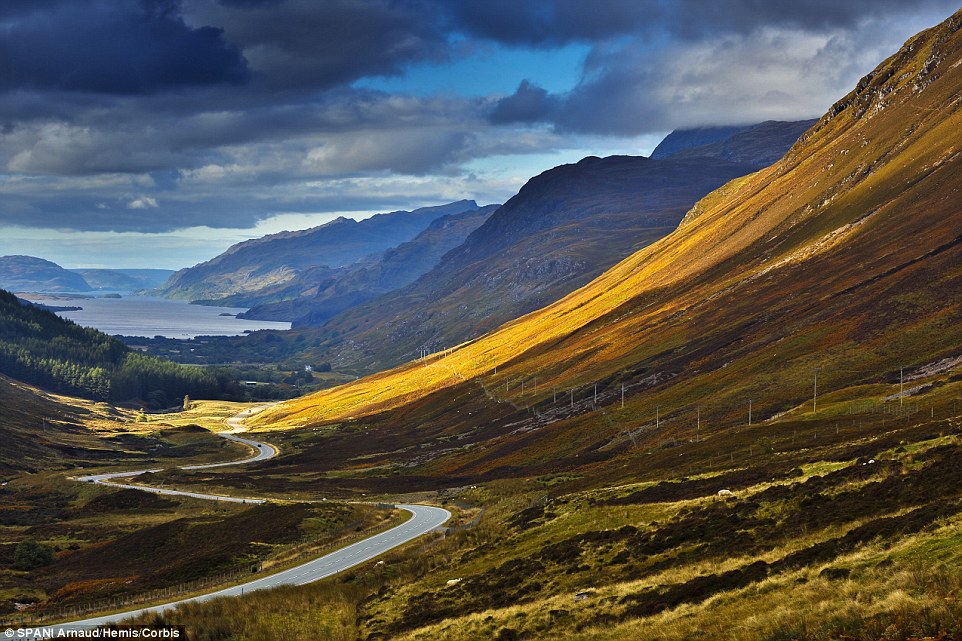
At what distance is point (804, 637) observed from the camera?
23797 mm

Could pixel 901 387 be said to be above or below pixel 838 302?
below

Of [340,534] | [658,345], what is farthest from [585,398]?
[340,534]

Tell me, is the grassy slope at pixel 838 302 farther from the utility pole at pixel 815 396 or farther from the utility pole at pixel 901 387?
the utility pole at pixel 901 387

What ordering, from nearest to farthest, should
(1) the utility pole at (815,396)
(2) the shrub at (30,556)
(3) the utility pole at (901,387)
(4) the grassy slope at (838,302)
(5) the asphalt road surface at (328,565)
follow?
(5) the asphalt road surface at (328,565) → (2) the shrub at (30,556) → (3) the utility pole at (901,387) → (1) the utility pole at (815,396) → (4) the grassy slope at (838,302)

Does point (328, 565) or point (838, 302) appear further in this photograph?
point (838, 302)

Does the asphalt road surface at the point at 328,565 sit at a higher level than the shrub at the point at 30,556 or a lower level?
higher

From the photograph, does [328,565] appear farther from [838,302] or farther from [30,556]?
[838,302]

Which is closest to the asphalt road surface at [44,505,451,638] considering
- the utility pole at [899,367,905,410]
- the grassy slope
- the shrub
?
the shrub

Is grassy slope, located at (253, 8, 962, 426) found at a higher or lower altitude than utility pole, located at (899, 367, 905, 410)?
higher

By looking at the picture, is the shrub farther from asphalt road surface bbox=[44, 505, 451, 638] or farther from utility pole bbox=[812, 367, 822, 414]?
utility pole bbox=[812, 367, 822, 414]

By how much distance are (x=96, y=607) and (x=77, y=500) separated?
88296mm

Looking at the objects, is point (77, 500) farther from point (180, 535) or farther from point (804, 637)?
point (804, 637)

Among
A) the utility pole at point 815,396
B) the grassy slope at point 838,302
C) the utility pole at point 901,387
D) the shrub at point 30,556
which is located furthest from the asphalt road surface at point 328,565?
the grassy slope at point 838,302

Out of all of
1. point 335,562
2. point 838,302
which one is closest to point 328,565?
point 335,562
